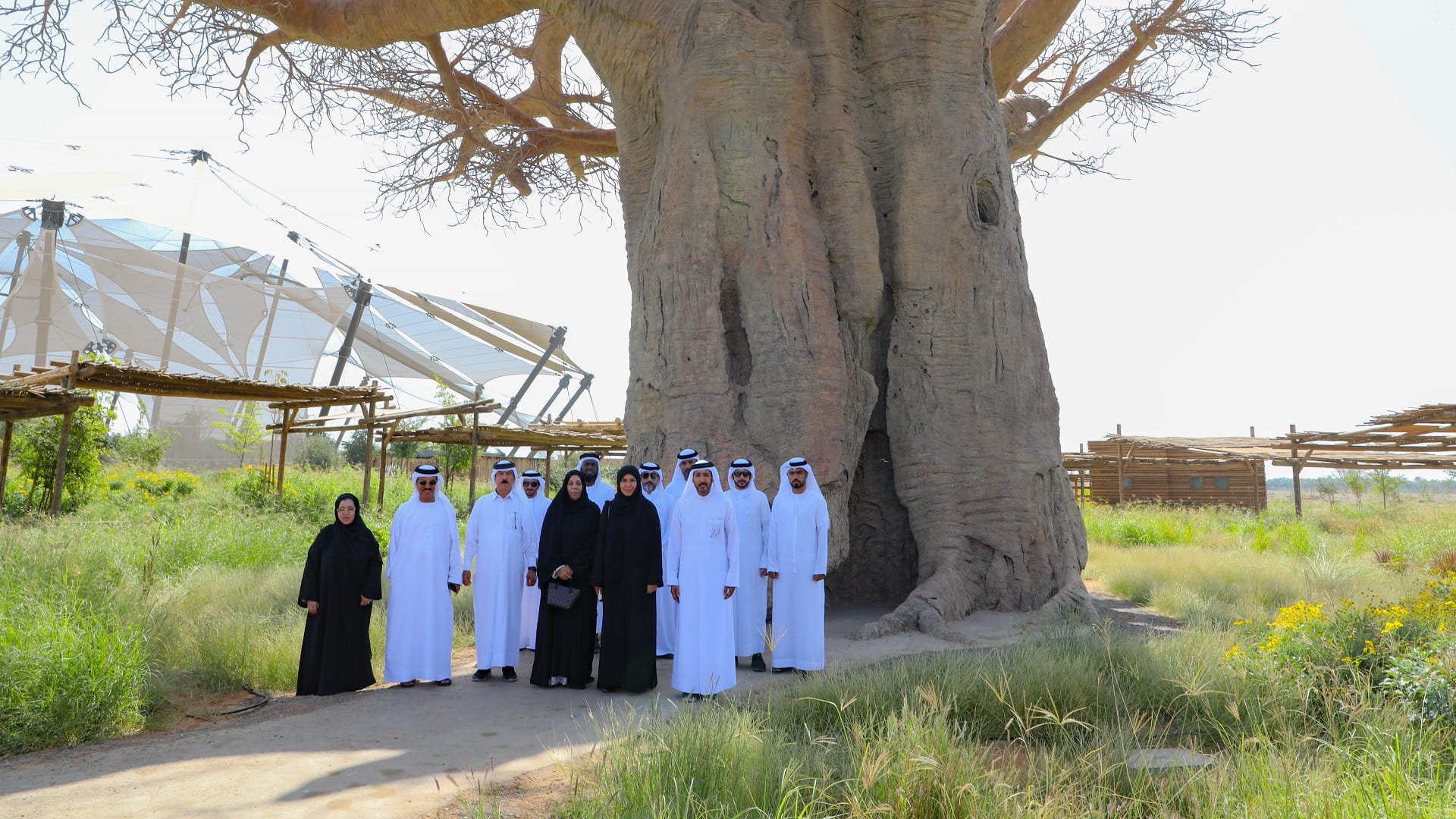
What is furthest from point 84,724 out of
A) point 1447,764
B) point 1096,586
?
point 1096,586

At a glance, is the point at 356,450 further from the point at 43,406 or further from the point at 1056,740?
the point at 1056,740

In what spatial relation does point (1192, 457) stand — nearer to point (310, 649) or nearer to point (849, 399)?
point (849, 399)

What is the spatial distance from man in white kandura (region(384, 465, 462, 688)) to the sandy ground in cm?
18

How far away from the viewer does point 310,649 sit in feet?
19.9

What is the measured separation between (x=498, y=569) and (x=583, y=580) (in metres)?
0.88

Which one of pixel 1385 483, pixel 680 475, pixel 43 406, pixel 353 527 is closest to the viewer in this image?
pixel 353 527

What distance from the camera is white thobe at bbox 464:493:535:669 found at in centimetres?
643

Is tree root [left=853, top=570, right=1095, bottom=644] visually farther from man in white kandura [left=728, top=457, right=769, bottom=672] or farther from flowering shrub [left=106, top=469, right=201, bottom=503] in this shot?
flowering shrub [left=106, top=469, right=201, bottom=503]

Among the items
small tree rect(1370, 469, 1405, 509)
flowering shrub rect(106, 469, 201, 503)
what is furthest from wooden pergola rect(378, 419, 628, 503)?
small tree rect(1370, 469, 1405, 509)

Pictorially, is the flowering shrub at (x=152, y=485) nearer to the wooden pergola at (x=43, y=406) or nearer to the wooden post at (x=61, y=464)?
the wooden pergola at (x=43, y=406)

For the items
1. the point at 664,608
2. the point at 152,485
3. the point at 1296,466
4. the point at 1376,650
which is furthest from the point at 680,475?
the point at 1296,466

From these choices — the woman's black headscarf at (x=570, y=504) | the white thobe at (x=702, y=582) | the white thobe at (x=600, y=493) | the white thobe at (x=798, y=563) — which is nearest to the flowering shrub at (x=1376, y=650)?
the white thobe at (x=798, y=563)

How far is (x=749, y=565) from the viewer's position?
6902mm

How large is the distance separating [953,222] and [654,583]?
15.2ft
